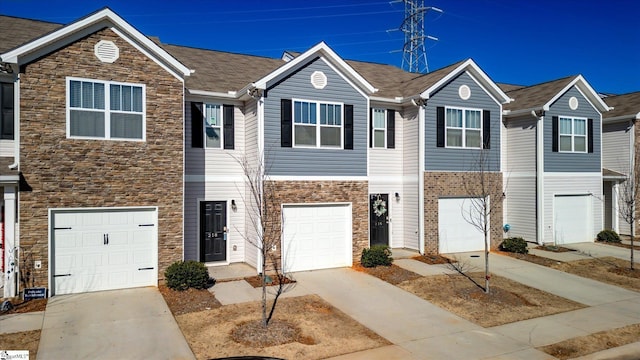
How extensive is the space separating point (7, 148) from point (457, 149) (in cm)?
1521

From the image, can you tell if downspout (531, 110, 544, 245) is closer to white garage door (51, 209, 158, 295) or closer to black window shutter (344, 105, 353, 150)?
black window shutter (344, 105, 353, 150)

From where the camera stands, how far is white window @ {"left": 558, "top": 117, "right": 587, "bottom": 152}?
19.8 m

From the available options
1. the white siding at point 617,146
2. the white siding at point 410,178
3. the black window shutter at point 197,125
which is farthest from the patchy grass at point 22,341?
the white siding at point 617,146

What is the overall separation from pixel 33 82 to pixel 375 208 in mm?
11963

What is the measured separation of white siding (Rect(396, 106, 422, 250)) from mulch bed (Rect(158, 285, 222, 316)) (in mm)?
8745

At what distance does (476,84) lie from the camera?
1817cm

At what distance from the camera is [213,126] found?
50.1ft

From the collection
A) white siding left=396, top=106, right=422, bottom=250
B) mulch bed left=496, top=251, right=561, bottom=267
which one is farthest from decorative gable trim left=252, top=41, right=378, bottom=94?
mulch bed left=496, top=251, right=561, bottom=267

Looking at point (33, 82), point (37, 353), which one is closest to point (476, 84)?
point (33, 82)

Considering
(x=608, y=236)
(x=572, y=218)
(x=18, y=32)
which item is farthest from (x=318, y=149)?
(x=608, y=236)

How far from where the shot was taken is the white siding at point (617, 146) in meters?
22.2

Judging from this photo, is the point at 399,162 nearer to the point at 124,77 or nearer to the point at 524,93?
the point at 524,93

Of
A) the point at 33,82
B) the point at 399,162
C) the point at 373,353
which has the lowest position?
the point at 373,353

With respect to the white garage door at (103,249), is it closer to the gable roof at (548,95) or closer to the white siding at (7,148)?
the white siding at (7,148)
